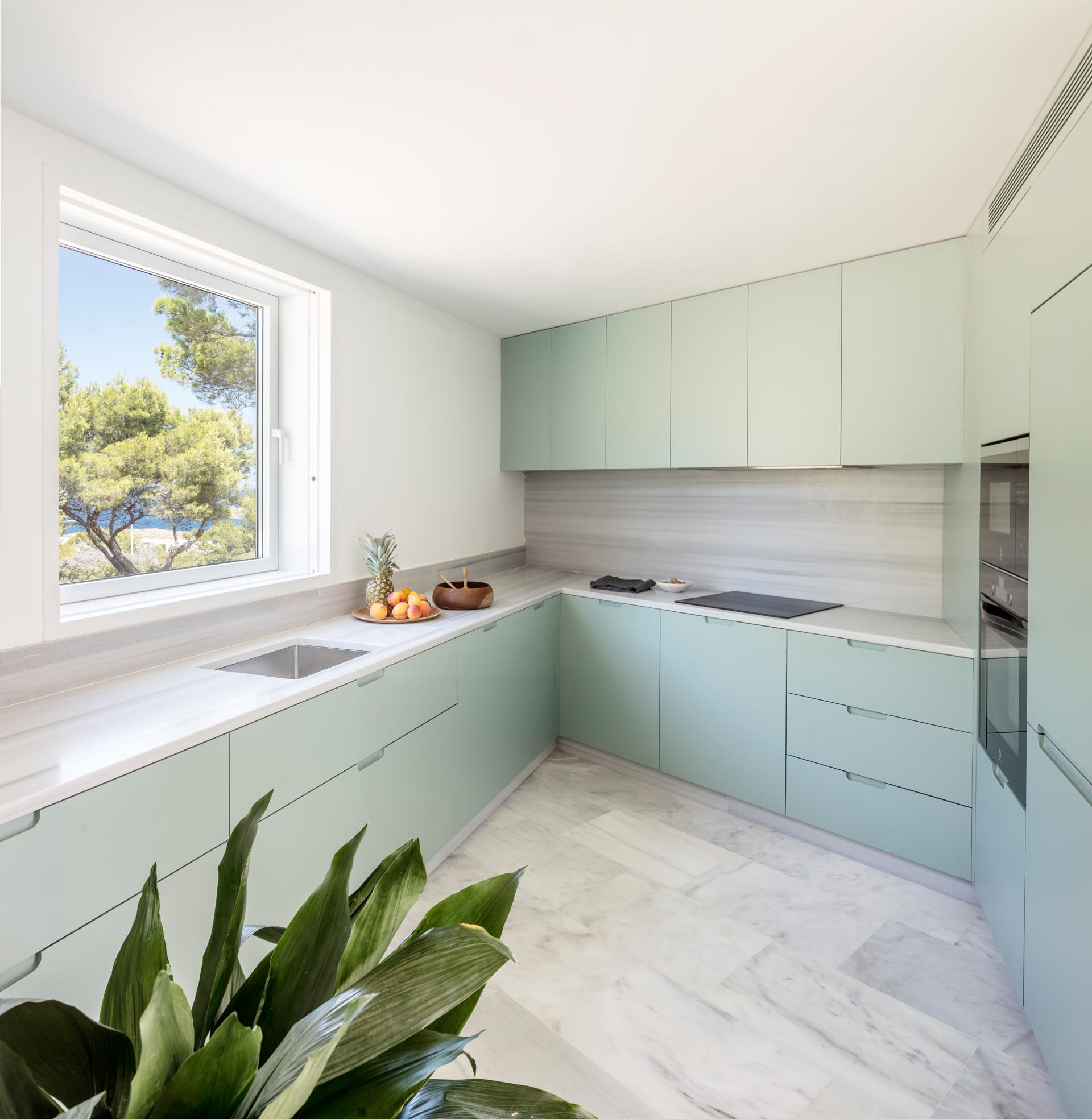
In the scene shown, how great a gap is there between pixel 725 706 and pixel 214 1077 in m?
2.63

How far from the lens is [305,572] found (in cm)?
270

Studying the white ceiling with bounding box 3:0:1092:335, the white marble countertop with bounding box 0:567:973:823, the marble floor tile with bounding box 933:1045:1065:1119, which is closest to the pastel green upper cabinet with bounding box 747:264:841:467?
the white ceiling with bounding box 3:0:1092:335

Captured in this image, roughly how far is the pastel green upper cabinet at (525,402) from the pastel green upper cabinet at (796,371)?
1.17m

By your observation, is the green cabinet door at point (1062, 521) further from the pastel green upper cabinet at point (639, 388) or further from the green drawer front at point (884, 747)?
the pastel green upper cabinet at point (639, 388)

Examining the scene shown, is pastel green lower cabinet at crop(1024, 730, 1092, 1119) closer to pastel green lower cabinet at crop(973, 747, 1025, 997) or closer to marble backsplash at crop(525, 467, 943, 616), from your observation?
pastel green lower cabinet at crop(973, 747, 1025, 997)

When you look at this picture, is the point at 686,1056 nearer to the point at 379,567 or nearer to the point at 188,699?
the point at 188,699

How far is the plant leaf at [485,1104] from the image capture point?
1.59 feet

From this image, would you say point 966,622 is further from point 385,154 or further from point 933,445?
point 385,154

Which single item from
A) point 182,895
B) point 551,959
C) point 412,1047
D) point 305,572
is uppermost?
point 305,572

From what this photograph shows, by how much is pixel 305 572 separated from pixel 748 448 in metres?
1.92

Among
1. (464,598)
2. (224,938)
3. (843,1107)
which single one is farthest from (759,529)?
(224,938)

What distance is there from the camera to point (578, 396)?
3553mm

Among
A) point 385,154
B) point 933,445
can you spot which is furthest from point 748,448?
point 385,154

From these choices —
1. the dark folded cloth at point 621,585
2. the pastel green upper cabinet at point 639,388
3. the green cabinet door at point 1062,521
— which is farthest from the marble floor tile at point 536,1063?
the pastel green upper cabinet at point 639,388
